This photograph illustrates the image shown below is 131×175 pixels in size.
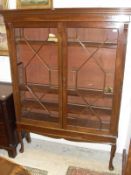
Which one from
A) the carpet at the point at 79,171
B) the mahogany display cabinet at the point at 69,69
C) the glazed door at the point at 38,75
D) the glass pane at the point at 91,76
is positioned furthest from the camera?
the carpet at the point at 79,171

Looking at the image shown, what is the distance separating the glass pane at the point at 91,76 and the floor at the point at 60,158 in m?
0.50

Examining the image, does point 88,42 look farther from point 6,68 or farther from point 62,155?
point 62,155

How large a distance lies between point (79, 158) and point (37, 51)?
4.10 feet

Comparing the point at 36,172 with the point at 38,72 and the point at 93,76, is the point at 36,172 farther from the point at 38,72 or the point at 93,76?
the point at 93,76

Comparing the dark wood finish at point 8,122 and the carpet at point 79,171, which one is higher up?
the dark wood finish at point 8,122

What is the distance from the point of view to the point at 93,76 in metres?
1.91

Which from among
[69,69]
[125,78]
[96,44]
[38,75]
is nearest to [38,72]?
[38,75]

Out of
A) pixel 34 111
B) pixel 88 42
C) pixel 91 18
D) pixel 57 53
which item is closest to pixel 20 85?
pixel 34 111

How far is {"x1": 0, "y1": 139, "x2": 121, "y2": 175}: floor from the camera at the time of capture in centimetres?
215

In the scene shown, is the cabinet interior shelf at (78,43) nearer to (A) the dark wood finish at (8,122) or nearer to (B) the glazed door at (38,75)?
(B) the glazed door at (38,75)

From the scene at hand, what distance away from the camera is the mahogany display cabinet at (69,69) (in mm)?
1613

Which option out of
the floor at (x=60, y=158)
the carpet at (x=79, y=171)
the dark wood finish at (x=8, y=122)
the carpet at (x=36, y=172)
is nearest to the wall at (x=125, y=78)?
the floor at (x=60, y=158)

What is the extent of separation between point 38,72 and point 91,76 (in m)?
0.53

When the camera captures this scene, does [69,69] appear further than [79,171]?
No
